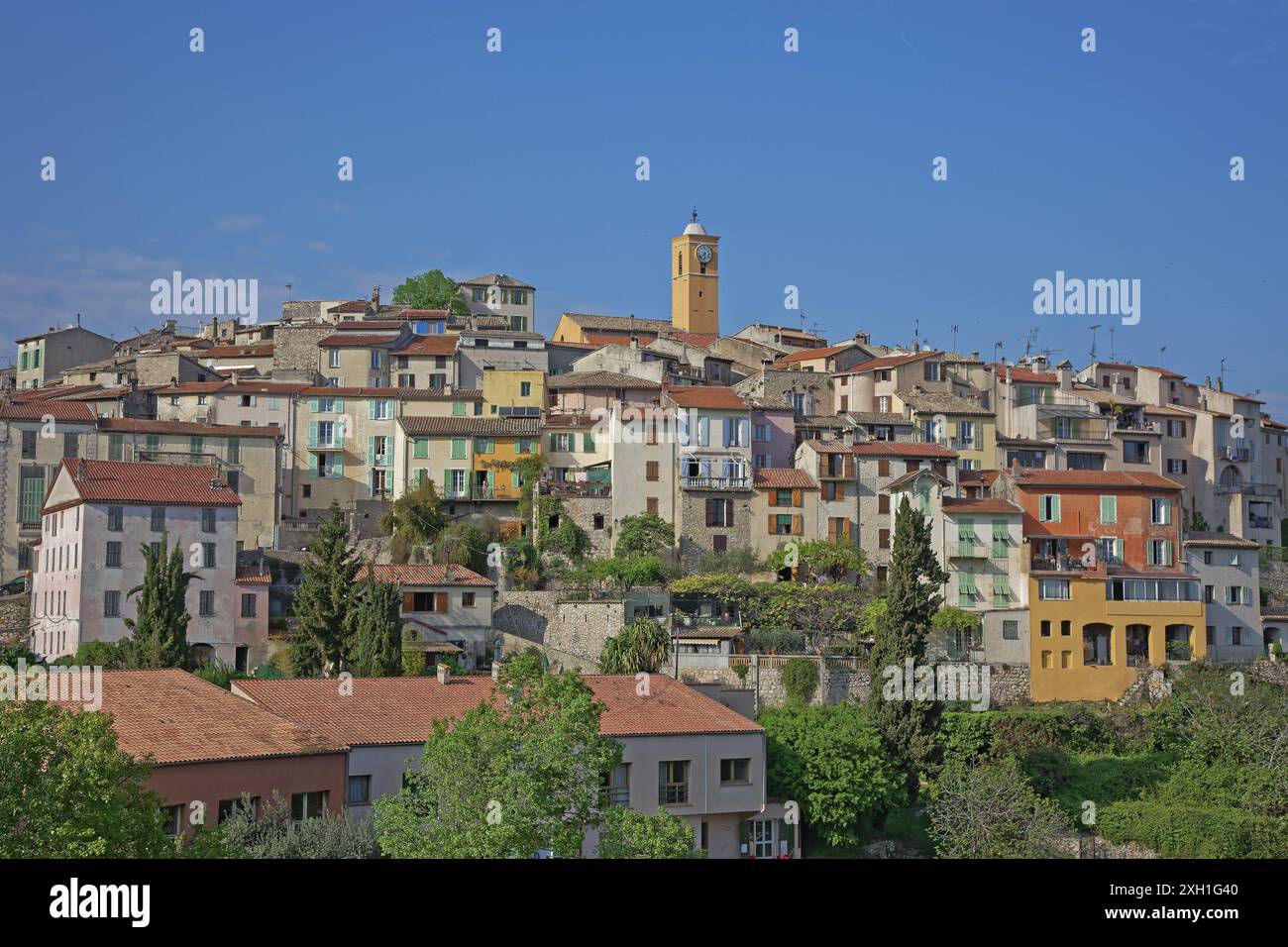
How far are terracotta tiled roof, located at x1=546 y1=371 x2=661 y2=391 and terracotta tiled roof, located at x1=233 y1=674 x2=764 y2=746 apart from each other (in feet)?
91.8

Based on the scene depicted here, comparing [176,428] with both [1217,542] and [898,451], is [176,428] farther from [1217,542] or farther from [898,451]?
[1217,542]

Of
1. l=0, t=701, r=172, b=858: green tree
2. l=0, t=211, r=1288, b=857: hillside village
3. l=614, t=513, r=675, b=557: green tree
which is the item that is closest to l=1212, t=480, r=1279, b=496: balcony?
l=0, t=211, r=1288, b=857: hillside village

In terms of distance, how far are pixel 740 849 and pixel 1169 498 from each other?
96.5 ft

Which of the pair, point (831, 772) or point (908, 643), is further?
point (908, 643)

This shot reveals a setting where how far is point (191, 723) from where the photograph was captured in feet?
107

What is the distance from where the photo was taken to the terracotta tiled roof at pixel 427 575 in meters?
52.9

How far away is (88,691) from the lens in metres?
33.2

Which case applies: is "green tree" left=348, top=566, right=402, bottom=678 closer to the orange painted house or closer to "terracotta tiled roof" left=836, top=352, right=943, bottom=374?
the orange painted house

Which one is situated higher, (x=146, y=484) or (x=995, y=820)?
(x=146, y=484)

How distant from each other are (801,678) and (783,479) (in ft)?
47.0

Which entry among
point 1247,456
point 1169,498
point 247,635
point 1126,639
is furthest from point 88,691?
point 1247,456

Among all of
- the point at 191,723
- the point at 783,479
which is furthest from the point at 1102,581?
the point at 191,723

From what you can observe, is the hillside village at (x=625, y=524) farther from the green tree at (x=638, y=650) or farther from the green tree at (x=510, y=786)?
the green tree at (x=510, y=786)

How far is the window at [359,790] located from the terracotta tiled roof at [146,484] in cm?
2031
